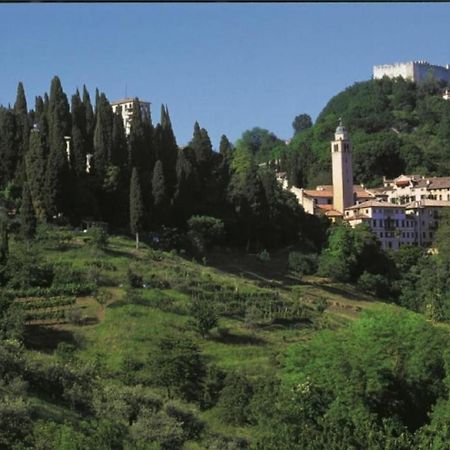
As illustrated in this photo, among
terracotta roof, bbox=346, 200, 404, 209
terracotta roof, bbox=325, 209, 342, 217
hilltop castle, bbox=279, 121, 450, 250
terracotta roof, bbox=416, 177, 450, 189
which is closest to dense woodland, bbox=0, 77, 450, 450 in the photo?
hilltop castle, bbox=279, 121, 450, 250

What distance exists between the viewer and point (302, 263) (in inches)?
1443

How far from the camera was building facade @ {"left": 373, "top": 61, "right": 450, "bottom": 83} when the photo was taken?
93.0 metres

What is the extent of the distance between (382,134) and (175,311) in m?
41.4

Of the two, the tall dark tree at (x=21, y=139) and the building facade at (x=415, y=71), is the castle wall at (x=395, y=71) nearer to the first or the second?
the building facade at (x=415, y=71)

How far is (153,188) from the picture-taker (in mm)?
36125

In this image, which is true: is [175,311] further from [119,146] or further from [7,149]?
[7,149]

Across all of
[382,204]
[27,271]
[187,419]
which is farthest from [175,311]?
[382,204]

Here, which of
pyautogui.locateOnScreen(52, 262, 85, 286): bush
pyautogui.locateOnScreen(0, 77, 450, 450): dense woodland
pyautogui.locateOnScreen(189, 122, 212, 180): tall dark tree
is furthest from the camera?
pyautogui.locateOnScreen(189, 122, 212, 180): tall dark tree

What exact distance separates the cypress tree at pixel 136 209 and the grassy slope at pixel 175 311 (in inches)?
26.8

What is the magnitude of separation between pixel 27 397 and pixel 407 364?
395 inches

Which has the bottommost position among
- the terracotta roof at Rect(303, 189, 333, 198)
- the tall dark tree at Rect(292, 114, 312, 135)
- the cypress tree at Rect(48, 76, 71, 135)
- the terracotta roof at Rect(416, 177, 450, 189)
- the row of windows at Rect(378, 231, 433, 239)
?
the row of windows at Rect(378, 231, 433, 239)

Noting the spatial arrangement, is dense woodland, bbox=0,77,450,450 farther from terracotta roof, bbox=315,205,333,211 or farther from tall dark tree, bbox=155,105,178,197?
terracotta roof, bbox=315,205,333,211

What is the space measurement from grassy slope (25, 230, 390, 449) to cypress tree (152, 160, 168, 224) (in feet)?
8.10

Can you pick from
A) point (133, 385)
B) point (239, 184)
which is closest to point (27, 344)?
point (133, 385)
